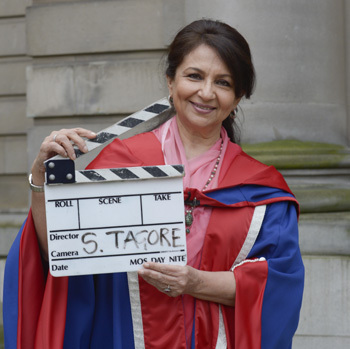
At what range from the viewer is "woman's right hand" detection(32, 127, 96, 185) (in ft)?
8.38

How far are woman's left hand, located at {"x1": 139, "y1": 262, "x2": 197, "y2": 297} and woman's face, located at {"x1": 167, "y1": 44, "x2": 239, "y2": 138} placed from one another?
598mm

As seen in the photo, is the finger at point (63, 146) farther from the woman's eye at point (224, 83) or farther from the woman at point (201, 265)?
the woman's eye at point (224, 83)

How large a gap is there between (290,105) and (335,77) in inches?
18.9

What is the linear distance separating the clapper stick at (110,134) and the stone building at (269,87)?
2.13m

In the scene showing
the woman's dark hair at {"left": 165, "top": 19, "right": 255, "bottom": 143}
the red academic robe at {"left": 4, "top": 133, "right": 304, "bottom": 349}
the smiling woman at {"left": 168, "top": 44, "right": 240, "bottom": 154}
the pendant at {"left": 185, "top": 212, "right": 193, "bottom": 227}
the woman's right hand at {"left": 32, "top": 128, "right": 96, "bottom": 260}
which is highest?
the woman's dark hair at {"left": 165, "top": 19, "right": 255, "bottom": 143}

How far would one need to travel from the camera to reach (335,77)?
5.58 m

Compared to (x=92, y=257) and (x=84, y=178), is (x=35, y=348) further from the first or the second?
(x=84, y=178)

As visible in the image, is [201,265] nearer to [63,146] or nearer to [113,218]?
[113,218]

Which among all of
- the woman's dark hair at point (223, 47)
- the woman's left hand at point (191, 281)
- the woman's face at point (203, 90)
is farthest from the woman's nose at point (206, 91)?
the woman's left hand at point (191, 281)

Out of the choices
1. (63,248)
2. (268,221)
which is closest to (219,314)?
(268,221)

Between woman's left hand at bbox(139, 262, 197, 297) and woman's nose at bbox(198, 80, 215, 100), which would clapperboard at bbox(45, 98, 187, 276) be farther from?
woman's nose at bbox(198, 80, 215, 100)

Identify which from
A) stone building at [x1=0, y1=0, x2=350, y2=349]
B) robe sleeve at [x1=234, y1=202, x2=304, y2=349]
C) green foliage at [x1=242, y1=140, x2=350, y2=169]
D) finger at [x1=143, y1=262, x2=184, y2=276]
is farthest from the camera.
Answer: green foliage at [x1=242, y1=140, x2=350, y2=169]

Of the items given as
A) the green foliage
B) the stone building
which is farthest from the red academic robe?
the green foliage

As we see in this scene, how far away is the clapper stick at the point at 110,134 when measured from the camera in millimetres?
2506
